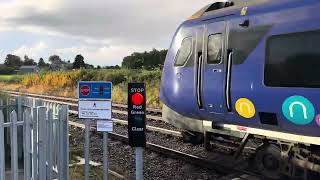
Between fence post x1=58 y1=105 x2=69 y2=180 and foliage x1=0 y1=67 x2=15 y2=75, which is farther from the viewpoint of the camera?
foliage x1=0 y1=67 x2=15 y2=75

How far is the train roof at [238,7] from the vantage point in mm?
8156

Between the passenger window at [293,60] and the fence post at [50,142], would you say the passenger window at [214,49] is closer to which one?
the passenger window at [293,60]

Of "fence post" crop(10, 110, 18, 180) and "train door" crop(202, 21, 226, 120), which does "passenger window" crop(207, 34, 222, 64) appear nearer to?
"train door" crop(202, 21, 226, 120)

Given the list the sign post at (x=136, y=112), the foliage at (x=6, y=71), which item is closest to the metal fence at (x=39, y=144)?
the sign post at (x=136, y=112)

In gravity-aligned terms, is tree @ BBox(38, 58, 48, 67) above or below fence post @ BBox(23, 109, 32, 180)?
above

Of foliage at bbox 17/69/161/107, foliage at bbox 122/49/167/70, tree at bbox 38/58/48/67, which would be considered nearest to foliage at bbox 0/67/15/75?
tree at bbox 38/58/48/67

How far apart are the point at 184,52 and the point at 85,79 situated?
3797 cm

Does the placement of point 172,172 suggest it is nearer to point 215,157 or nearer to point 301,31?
point 215,157

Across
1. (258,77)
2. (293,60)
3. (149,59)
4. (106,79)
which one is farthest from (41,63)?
(293,60)

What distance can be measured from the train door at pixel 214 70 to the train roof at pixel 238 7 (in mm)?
274

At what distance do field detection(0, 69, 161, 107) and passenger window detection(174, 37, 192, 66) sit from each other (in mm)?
15375

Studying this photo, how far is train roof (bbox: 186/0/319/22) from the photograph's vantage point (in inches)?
321

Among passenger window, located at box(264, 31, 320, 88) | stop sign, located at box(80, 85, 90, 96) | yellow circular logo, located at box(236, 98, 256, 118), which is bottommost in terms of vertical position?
yellow circular logo, located at box(236, 98, 256, 118)

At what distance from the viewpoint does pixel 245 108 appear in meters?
8.78
